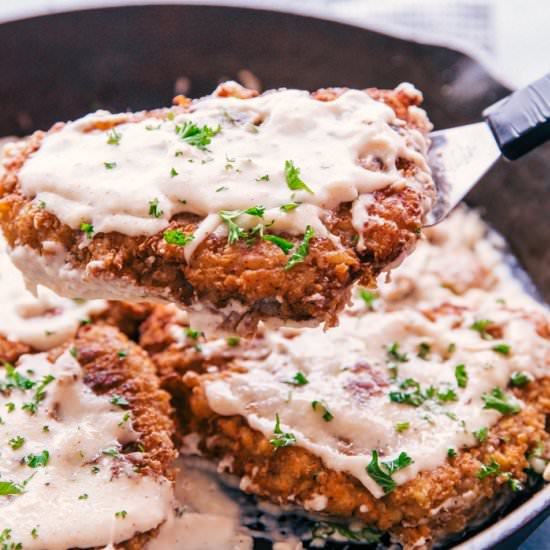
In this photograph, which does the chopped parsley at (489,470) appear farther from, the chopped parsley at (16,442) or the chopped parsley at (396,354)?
the chopped parsley at (16,442)

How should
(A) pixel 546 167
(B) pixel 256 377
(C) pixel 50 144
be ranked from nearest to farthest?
(C) pixel 50 144 → (B) pixel 256 377 → (A) pixel 546 167

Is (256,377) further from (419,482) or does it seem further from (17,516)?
(17,516)

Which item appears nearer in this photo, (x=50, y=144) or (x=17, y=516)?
(x=17, y=516)

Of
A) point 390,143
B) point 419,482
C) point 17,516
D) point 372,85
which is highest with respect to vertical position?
point 390,143

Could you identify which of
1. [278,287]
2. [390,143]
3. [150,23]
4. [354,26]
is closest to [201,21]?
[150,23]

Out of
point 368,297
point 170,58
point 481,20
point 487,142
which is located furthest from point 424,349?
point 481,20

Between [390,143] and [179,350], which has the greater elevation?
[390,143]
